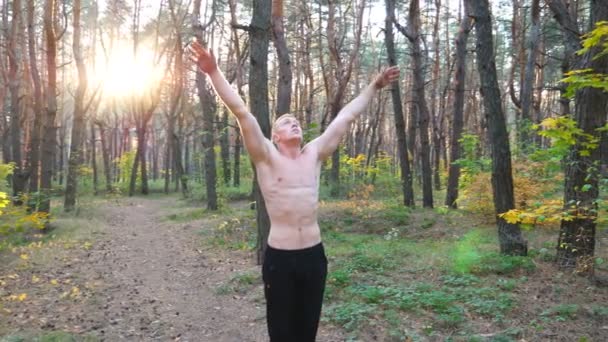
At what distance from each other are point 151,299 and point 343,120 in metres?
5.16

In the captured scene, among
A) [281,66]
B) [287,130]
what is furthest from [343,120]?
[281,66]

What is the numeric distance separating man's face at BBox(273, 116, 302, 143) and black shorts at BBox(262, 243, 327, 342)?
0.81 meters

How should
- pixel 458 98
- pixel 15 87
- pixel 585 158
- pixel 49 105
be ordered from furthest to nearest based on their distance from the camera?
pixel 15 87, pixel 458 98, pixel 49 105, pixel 585 158

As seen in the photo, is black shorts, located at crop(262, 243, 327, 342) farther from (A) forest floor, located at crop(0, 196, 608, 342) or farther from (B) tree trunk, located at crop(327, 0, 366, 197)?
(B) tree trunk, located at crop(327, 0, 366, 197)

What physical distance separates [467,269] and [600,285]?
1.79 m

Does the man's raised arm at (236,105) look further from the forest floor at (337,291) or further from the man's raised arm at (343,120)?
the forest floor at (337,291)

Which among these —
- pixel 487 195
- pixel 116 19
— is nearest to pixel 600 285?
pixel 487 195

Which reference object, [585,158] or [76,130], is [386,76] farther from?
[76,130]

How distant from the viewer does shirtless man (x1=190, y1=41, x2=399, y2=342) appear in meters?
3.10

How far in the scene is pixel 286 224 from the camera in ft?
10.4

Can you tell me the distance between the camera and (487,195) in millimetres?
11062

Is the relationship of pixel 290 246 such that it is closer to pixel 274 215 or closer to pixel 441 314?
pixel 274 215

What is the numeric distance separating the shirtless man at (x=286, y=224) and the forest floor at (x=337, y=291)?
2.22 m

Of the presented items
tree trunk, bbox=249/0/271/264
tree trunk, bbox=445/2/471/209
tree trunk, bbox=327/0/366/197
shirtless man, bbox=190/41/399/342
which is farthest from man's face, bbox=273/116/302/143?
tree trunk, bbox=445/2/471/209
